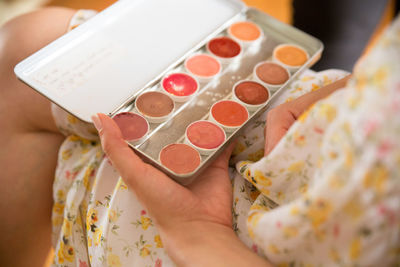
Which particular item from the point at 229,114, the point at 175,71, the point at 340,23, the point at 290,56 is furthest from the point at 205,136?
the point at 340,23

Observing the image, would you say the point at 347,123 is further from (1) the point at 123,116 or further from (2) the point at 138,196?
(1) the point at 123,116

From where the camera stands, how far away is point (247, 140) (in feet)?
2.60

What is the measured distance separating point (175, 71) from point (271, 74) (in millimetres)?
215

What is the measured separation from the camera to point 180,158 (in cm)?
74

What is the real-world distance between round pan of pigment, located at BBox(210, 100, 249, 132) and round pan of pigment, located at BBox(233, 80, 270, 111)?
15mm

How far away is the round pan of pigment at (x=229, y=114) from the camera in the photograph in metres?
0.80

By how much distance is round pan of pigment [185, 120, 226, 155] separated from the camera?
76 cm

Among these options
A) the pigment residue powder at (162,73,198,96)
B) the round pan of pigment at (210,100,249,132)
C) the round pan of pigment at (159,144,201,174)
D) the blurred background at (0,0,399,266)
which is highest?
the pigment residue powder at (162,73,198,96)

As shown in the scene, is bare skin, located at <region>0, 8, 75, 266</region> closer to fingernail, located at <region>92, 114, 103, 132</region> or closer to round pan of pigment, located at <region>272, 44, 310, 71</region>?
fingernail, located at <region>92, 114, 103, 132</region>

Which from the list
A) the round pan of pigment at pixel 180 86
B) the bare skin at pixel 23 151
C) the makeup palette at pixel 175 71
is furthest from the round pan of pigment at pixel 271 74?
the bare skin at pixel 23 151

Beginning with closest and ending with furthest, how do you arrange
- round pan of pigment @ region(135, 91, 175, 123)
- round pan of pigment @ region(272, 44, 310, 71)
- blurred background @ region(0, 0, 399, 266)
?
round pan of pigment @ region(135, 91, 175, 123), round pan of pigment @ region(272, 44, 310, 71), blurred background @ region(0, 0, 399, 266)

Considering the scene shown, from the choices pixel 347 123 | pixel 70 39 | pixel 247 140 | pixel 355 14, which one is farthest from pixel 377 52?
pixel 355 14

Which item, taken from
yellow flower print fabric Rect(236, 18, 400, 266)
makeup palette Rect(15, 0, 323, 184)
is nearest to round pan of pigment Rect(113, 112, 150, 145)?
makeup palette Rect(15, 0, 323, 184)

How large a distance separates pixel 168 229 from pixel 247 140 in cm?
25
